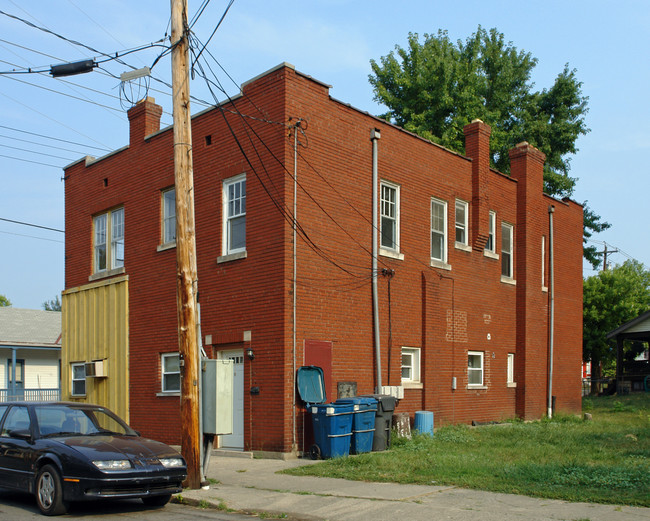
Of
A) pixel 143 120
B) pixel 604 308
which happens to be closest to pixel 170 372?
pixel 143 120

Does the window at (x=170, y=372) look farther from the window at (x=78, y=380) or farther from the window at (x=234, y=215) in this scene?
the window at (x=78, y=380)

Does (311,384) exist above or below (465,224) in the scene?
below

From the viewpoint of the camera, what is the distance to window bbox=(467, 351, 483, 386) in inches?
805

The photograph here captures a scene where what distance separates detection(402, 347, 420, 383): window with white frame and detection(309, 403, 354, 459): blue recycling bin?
13.5 ft

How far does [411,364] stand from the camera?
1833cm

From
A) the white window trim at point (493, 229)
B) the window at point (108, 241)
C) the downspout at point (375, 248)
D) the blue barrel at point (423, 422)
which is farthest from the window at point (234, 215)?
Answer: the white window trim at point (493, 229)

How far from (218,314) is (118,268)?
4774 mm

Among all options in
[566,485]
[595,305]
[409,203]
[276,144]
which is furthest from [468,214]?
[595,305]

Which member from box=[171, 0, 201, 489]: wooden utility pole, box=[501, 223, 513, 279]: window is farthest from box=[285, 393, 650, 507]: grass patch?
box=[501, 223, 513, 279]: window

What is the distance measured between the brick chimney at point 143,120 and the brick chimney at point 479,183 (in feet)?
29.3

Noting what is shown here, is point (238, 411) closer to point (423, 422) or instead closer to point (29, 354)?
point (423, 422)

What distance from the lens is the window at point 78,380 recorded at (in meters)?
20.9

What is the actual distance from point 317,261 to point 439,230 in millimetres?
5306

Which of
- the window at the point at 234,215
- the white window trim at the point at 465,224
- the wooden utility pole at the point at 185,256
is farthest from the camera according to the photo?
the white window trim at the point at 465,224
